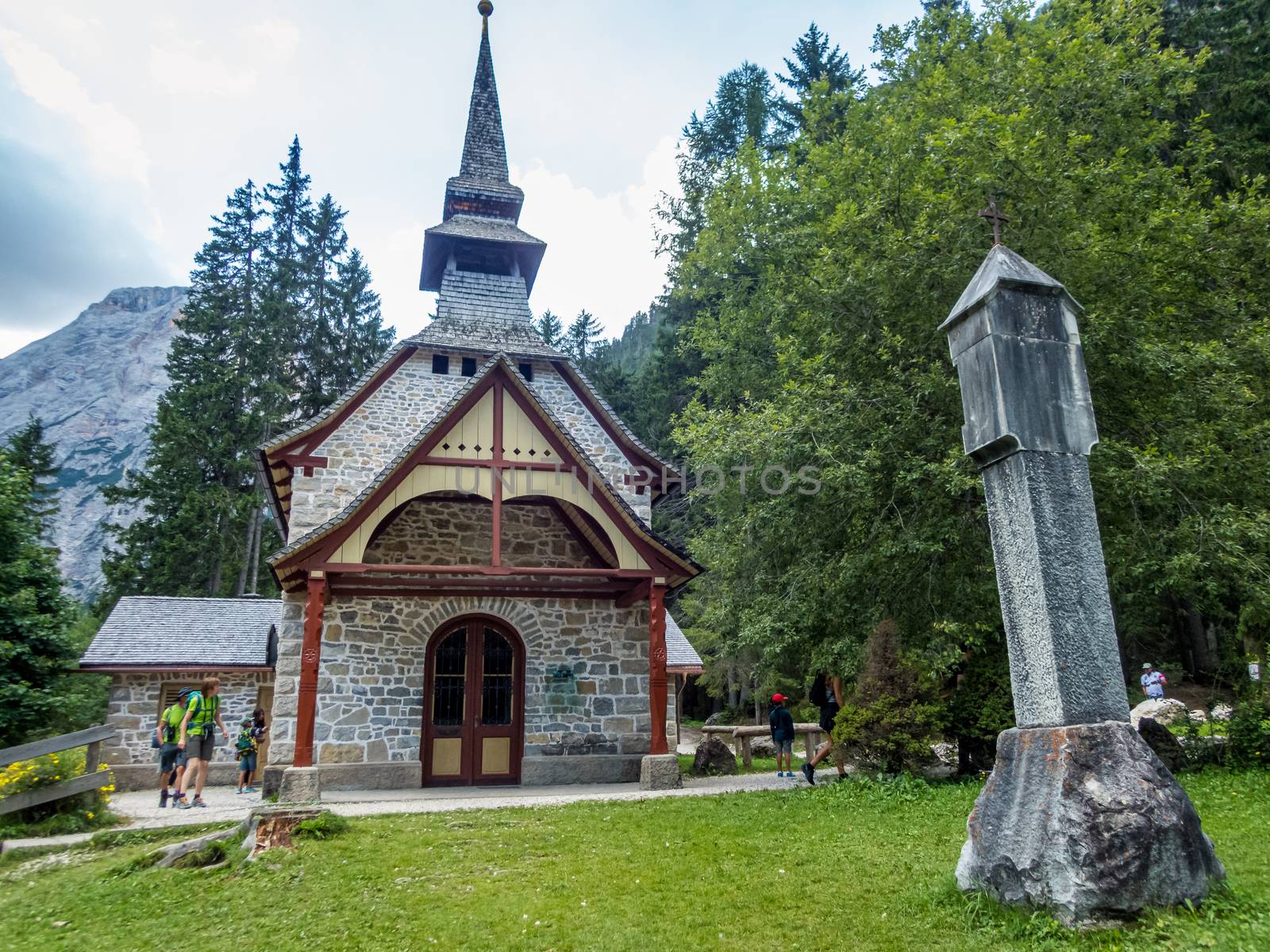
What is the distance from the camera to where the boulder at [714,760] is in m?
14.5

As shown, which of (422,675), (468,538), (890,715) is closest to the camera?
(890,715)

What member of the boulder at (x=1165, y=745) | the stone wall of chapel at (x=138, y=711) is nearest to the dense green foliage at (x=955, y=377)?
the boulder at (x=1165, y=745)

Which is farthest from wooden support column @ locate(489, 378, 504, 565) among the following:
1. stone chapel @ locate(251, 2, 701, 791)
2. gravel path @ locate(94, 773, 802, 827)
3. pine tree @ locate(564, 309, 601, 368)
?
pine tree @ locate(564, 309, 601, 368)

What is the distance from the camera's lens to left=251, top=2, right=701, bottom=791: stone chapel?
1137cm

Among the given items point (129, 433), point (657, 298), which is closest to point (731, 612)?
point (657, 298)

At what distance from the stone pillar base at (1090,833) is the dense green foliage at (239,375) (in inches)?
1093

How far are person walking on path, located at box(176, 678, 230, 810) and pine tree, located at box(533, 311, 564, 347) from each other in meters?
33.1

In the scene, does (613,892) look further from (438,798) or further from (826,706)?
(826,706)

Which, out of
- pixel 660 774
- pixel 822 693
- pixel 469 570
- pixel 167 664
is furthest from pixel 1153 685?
pixel 167 664

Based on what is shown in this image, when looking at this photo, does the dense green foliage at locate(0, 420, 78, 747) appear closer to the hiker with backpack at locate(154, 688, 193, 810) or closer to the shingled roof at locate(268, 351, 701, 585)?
the hiker with backpack at locate(154, 688, 193, 810)

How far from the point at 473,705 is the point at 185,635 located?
812 cm

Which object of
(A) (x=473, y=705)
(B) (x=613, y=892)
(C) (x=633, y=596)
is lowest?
(B) (x=613, y=892)

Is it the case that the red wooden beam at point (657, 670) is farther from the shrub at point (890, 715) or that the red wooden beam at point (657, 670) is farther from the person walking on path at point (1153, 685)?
the person walking on path at point (1153, 685)

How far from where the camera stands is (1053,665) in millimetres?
4492
